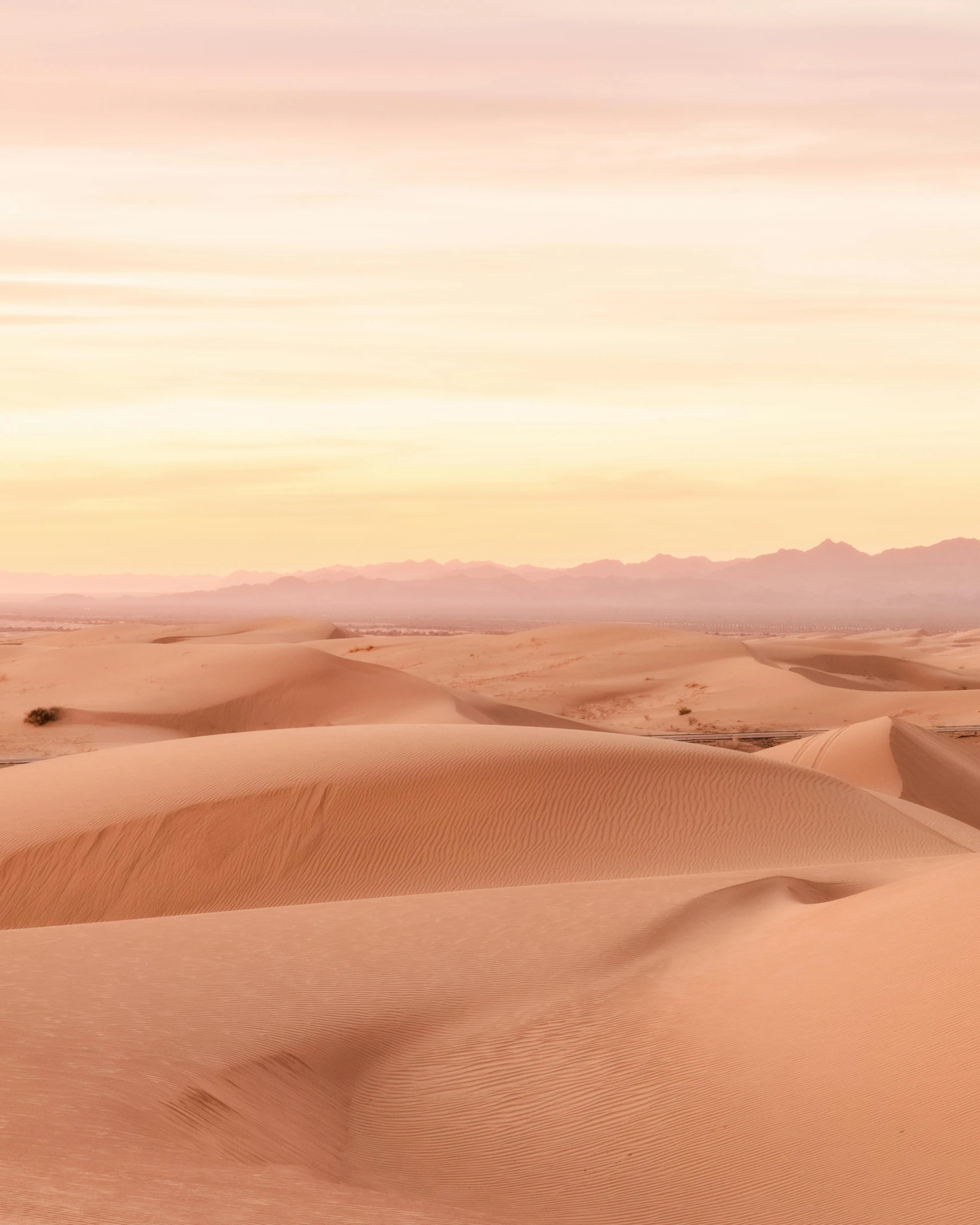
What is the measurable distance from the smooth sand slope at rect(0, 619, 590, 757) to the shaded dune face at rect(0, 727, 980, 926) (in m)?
9.90

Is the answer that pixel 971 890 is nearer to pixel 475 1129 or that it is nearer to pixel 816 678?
pixel 475 1129

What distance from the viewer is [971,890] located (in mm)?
8891

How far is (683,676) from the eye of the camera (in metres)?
47.7

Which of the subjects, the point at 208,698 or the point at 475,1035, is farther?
the point at 208,698

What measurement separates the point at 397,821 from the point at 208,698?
67.3 ft

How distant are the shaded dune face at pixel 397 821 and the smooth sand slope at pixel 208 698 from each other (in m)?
9.90

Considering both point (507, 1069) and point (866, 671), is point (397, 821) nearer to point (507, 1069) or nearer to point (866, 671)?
point (507, 1069)

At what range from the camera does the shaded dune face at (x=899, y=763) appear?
24797 mm

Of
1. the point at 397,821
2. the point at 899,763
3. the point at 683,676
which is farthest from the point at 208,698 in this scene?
the point at 397,821

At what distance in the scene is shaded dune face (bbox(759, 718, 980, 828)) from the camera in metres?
24.8

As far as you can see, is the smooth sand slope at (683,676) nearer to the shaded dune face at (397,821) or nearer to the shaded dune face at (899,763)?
the shaded dune face at (899,763)

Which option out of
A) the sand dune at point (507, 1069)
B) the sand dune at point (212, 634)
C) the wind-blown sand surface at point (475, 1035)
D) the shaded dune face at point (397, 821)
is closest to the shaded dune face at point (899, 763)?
the shaded dune face at point (397, 821)

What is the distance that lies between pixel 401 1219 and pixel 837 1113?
9.25 feet

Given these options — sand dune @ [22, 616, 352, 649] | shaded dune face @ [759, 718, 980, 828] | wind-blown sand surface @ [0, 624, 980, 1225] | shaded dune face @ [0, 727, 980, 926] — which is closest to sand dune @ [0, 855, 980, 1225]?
wind-blown sand surface @ [0, 624, 980, 1225]
